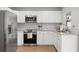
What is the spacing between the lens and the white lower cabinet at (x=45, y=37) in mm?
6466

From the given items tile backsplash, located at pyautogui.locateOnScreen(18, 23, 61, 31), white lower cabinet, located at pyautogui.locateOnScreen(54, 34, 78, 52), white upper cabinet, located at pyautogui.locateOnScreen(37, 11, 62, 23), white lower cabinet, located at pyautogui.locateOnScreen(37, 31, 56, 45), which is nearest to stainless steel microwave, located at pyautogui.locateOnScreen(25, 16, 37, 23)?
white upper cabinet, located at pyautogui.locateOnScreen(37, 11, 62, 23)

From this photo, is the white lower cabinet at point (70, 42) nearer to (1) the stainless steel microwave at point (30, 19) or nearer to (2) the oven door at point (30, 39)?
(2) the oven door at point (30, 39)

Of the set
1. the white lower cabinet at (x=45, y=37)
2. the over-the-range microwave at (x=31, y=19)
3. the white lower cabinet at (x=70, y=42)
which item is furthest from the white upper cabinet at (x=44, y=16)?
the white lower cabinet at (x=70, y=42)

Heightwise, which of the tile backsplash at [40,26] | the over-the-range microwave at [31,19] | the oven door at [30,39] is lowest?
the oven door at [30,39]

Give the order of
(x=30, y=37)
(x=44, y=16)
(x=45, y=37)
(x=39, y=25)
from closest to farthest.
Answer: (x=30, y=37) < (x=45, y=37) < (x=44, y=16) < (x=39, y=25)

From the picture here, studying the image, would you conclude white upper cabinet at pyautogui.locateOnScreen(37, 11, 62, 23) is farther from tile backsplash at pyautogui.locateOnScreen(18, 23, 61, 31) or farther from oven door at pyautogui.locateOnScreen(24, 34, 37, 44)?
oven door at pyautogui.locateOnScreen(24, 34, 37, 44)

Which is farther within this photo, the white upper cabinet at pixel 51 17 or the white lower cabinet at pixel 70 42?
the white upper cabinet at pixel 51 17

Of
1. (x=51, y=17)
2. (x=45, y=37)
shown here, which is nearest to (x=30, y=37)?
(x=45, y=37)

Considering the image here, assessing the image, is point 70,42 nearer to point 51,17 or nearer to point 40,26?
point 51,17

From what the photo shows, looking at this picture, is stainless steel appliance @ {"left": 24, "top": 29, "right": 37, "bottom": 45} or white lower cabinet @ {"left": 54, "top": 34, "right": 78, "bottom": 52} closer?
white lower cabinet @ {"left": 54, "top": 34, "right": 78, "bottom": 52}

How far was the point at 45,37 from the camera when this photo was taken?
6.53 m

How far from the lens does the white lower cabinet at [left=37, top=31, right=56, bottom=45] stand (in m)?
6.47

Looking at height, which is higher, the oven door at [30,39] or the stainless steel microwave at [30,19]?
the stainless steel microwave at [30,19]
